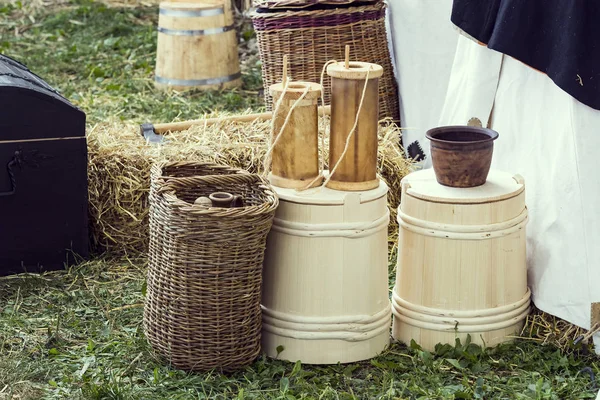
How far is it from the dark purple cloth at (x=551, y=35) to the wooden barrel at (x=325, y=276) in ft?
2.49

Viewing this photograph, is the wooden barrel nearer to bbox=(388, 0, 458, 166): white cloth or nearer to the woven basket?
bbox=(388, 0, 458, 166): white cloth

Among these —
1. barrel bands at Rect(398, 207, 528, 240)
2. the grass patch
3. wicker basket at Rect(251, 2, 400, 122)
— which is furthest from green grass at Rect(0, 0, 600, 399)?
wicker basket at Rect(251, 2, 400, 122)

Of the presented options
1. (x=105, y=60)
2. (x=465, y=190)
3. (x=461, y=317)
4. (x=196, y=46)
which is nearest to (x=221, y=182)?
(x=465, y=190)

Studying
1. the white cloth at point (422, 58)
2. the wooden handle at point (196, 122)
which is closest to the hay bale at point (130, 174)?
the wooden handle at point (196, 122)

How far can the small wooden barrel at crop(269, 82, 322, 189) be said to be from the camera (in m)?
3.38

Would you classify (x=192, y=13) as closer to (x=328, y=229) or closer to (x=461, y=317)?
(x=328, y=229)

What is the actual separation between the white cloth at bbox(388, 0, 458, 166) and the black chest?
1.89 metres

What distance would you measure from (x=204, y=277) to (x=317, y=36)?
2.31m

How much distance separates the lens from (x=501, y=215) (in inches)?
134

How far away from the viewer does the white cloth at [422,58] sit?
516cm

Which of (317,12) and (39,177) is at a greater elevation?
(317,12)

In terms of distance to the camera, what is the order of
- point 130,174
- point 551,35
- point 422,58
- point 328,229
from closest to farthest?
point 328,229
point 551,35
point 130,174
point 422,58

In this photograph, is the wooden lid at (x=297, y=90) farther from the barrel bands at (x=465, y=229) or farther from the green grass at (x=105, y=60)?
the green grass at (x=105, y=60)

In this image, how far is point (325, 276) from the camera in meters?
3.36
